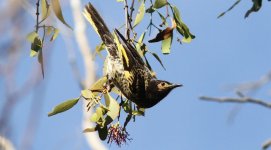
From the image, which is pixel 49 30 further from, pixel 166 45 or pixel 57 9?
pixel 166 45

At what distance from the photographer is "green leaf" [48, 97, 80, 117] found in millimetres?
1734

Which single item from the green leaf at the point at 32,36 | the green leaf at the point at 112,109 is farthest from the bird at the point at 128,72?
the green leaf at the point at 32,36

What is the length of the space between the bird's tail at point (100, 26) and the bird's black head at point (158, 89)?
172 millimetres

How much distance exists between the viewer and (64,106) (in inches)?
68.3

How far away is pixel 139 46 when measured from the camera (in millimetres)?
1812

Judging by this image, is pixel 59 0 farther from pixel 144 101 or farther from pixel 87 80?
pixel 87 80

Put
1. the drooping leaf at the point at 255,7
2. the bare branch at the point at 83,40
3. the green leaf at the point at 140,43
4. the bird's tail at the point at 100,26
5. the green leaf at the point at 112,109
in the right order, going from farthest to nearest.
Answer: the bare branch at the point at 83,40, the bird's tail at the point at 100,26, the green leaf at the point at 140,43, the green leaf at the point at 112,109, the drooping leaf at the point at 255,7

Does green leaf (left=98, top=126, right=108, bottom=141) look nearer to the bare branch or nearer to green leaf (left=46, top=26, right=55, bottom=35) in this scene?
green leaf (left=46, top=26, right=55, bottom=35)

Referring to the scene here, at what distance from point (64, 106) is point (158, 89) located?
49cm

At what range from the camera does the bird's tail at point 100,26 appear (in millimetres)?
2064

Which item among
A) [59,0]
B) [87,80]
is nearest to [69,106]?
[59,0]

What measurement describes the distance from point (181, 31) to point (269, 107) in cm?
34

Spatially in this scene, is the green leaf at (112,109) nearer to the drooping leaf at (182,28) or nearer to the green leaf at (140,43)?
the green leaf at (140,43)

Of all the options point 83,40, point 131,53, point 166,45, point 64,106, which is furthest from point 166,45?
point 83,40
